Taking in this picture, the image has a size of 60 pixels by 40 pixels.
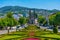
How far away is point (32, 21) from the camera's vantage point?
541ft

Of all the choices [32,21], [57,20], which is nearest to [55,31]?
[57,20]

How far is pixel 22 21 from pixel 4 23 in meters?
47.6

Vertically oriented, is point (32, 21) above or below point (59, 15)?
below

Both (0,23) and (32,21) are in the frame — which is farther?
(32,21)

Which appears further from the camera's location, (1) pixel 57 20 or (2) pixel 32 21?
(2) pixel 32 21

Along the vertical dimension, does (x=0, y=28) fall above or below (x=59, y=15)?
below

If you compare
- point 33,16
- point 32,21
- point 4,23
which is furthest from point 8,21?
point 33,16

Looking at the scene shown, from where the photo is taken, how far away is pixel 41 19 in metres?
101

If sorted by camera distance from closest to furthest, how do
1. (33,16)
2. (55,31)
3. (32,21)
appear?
1. (55,31)
2. (32,21)
3. (33,16)

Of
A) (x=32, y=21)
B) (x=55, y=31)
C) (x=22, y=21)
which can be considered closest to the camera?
(x=55, y=31)

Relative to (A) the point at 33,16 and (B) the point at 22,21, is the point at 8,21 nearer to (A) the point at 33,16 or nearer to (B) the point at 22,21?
(B) the point at 22,21

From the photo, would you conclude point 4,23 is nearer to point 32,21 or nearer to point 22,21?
point 22,21

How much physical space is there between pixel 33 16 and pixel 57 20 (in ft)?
434

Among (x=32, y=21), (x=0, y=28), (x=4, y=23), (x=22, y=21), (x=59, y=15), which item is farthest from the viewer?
(x=32, y=21)
